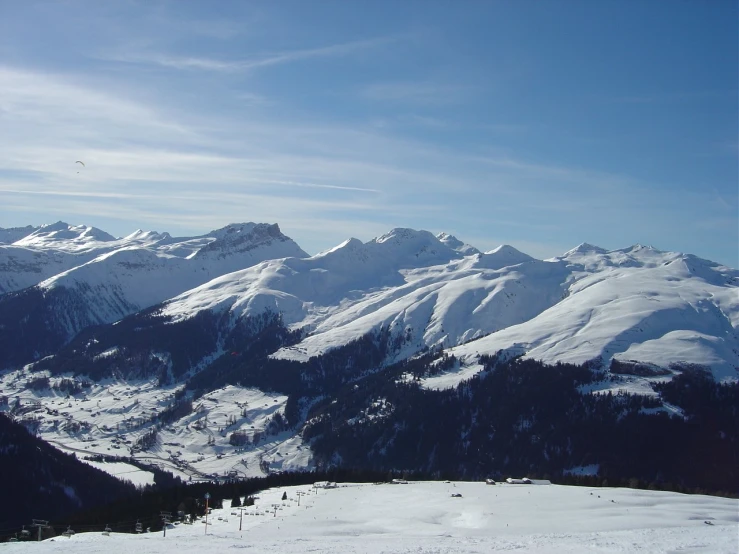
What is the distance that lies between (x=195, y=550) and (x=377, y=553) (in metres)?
17.6

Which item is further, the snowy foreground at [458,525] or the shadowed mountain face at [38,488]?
the shadowed mountain face at [38,488]

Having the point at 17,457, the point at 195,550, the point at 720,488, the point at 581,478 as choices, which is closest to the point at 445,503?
the point at 195,550

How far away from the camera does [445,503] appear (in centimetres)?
11044

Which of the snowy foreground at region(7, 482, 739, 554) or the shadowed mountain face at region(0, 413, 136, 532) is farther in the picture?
the shadowed mountain face at region(0, 413, 136, 532)

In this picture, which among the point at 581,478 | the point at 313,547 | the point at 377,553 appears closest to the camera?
the point at 377,553

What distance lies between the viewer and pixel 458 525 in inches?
3706

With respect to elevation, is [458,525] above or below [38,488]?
above

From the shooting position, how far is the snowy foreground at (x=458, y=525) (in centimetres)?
7388

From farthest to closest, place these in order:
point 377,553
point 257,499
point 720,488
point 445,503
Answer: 1. point 720,488
2. point 257,499
3. point 445,503
4. point 377,553

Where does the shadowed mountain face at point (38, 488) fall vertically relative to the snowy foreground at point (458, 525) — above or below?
below

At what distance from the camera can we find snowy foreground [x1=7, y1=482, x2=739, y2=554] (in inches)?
2908

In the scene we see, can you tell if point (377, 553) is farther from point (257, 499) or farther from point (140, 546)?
point (257, 499)

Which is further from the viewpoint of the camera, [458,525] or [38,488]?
[38,488]

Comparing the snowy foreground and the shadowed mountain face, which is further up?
the snowy foreground
